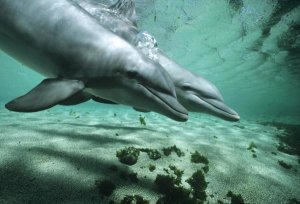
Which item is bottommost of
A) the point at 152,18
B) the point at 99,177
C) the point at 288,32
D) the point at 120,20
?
the point at 99,177

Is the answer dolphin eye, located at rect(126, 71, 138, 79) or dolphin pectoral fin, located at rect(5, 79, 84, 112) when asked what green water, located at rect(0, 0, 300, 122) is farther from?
dolphin pectoral fin, located at rect(5, 79, 84, 112)

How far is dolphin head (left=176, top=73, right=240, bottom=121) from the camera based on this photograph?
548 centimetres

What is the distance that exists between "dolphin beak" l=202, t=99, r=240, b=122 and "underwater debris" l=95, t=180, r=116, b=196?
8.53 ft

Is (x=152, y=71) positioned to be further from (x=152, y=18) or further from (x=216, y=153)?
(x=152, y=18)

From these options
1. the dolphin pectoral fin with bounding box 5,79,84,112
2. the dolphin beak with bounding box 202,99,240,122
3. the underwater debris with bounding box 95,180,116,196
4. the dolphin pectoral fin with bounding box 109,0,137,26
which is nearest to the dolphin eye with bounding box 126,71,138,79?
the dolphin pectoral fin with bounding box 5,79,84,112

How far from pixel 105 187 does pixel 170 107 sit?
61.8 inches

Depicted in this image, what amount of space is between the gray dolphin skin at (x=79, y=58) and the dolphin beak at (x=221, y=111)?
1.56 m

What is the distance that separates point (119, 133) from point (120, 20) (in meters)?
3.21

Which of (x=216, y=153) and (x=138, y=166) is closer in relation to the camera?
(x=138, y=166)

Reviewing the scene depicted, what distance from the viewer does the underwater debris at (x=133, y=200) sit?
3732mm

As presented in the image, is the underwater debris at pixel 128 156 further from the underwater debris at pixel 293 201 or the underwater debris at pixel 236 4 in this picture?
the underwater debris at pixel 236 4

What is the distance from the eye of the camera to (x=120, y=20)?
7.08 metres

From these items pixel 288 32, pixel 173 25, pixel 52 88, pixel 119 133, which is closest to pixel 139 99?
pixel 52 88

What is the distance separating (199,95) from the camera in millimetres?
5770
